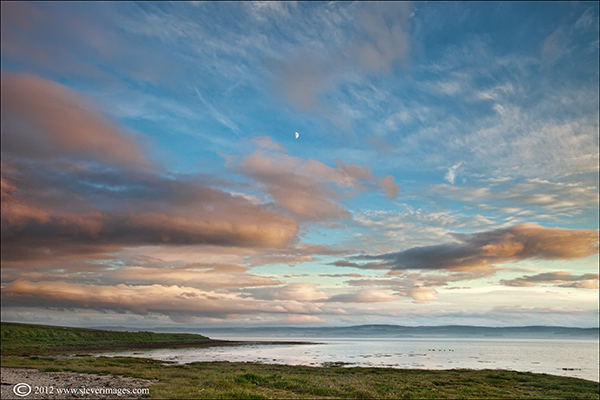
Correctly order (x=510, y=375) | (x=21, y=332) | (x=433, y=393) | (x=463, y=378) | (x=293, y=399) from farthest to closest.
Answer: (x=21, y=332), (x=510, y=375), (x=463, y=378), (x=433, y=393), (x=293, y=399)

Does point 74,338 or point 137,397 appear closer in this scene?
point 137,397

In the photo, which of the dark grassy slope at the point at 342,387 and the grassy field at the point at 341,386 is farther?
the grassy field at the point at 341,386

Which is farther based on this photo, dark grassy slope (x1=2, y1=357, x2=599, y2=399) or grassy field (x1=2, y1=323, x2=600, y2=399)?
grassy field (x1=2, y1=323, x2=600, y2=399)

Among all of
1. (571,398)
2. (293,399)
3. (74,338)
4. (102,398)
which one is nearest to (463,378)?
(571,398)

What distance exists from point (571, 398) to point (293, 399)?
3379cm

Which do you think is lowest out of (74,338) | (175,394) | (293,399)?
(74,338)

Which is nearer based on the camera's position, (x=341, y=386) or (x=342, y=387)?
(x=342, y=387)

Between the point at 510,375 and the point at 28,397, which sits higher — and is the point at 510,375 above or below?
below

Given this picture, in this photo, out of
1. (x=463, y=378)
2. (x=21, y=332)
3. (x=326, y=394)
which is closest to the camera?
(x=326, y=394)

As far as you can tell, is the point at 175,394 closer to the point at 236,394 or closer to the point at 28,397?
the point at 236,394

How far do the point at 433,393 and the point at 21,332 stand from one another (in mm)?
163956

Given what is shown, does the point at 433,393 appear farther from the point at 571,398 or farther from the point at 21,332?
the point at 21,332

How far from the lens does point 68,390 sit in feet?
85.9

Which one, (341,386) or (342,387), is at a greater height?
(342,387)
